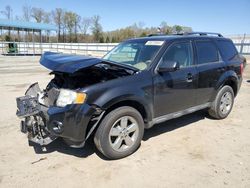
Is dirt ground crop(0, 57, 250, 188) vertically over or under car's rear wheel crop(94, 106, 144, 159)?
under

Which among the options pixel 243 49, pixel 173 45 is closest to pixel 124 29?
pixel 243 49

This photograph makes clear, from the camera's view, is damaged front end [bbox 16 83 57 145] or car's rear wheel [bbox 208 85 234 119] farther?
car's rear wheel [bbox 208 85 234 119]

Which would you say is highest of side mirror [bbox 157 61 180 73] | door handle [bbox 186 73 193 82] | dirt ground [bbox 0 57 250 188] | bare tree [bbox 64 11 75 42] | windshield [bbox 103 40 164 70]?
bare tree [bbox 64 11 75 42]

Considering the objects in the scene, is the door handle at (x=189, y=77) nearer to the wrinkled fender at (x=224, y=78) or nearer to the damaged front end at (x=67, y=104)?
the wrinkled fender at (x=224, y=78)

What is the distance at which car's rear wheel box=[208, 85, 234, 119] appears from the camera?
5406 mm

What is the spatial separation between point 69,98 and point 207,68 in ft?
9.48

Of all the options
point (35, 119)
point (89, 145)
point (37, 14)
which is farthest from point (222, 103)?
point (37, 14)

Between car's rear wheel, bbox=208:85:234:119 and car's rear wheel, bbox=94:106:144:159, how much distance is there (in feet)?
7.39

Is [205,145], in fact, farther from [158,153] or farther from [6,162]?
[6,162]

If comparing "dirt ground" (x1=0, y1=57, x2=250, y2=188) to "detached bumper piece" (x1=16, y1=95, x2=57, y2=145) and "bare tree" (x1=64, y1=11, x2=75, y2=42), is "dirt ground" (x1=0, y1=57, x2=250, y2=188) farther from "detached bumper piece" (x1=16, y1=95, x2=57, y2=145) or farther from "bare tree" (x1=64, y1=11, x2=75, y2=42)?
"bare tree" (x1=64, y1=11, x2=75, y2=42)

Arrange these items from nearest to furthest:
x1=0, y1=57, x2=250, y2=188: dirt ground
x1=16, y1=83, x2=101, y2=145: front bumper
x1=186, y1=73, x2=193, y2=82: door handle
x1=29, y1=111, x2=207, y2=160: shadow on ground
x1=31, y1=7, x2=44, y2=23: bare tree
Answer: x1=0, y1=57, x2=250, y2=188: dirt ground → x1=16, y1=83, x2=101, y2=145: front bumper → x1=29, y1=111, x2=207, y2=160: shadow on ground → x1=186, y1=73, x2=193, y2=82: door handle → x1=31, y1=7, x2=44, y2=23: bare tree

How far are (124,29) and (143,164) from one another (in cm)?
6199

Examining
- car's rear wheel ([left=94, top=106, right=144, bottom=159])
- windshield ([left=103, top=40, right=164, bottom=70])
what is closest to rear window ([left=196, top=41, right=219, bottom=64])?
windshield ([left=103, top=40, right=164, bottom=70])

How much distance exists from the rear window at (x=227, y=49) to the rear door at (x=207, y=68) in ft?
0.65
